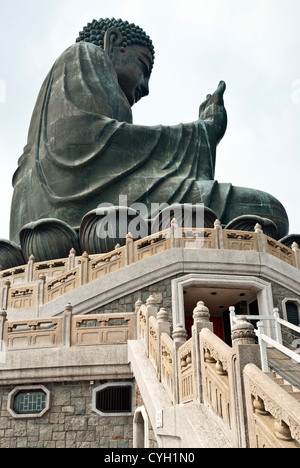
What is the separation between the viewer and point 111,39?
20.8m

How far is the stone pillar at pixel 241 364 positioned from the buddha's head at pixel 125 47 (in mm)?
18816

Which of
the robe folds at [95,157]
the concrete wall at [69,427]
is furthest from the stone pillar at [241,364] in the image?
the robe folds at [95,157]

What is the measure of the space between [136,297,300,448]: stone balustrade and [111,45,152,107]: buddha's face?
685 inches

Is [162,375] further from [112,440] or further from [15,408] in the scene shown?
[15,408]

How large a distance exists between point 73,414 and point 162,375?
2141 millimetres

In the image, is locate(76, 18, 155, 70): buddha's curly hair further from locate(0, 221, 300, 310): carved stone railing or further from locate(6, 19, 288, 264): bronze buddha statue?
locate(0, 221, 300, 310): carved stone railing

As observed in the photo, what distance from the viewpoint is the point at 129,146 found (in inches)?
654

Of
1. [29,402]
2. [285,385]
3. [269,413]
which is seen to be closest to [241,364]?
[269,413]

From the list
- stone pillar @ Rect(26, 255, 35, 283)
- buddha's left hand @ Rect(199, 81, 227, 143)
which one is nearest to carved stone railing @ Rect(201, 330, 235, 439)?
stone pillar @ Rect(26, 255, 35, 283)

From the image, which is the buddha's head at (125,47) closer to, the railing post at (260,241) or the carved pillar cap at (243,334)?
the railing post at (260,241)

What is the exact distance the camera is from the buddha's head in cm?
2089

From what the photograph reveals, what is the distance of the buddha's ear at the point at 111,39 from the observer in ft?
68.0

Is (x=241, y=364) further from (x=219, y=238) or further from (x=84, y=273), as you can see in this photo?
(x=219, y=238)
